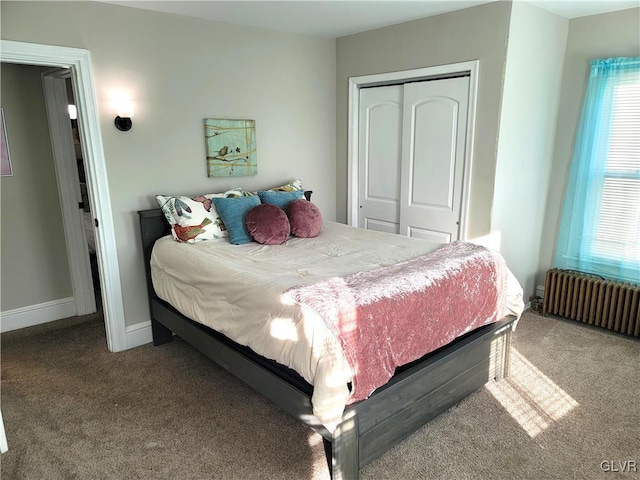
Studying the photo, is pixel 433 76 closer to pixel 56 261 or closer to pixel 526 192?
pixel 526 192

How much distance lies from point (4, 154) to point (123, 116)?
120cm

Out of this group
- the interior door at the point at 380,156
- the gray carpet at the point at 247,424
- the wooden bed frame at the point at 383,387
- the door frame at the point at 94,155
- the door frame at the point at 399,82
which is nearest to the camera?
the wooden bed frame at the point at 383,387

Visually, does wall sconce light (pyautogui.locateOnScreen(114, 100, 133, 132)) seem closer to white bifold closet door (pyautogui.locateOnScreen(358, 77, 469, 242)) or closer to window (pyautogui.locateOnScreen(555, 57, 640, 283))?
white bifold closet door (pyautogui.locateOnScreen(358, 77, 469, 242))

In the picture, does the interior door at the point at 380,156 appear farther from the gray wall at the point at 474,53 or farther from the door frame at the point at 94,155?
the door frame at the point at 94,155

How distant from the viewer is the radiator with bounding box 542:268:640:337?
3.36 m

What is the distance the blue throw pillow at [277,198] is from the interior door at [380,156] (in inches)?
37.2

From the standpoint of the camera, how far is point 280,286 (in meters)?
2.14

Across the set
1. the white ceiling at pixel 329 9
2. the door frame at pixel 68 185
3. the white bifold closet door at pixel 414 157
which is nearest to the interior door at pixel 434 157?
Answer: the white bifold closet door at pixel 414 157

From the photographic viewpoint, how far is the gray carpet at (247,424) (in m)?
2.06

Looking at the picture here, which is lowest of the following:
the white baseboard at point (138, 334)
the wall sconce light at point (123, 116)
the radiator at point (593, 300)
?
the white baseboard at point (138, 334)

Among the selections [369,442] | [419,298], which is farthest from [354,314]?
[369,442]

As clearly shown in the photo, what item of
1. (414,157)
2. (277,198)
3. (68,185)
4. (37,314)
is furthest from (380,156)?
(37,314)

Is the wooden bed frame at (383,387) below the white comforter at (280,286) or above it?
below

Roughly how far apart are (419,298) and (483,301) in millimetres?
591
